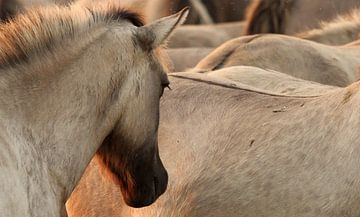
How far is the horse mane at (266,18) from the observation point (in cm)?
831

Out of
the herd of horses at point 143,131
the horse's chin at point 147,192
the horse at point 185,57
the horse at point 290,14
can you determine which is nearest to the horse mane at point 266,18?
the horse at point 290,14

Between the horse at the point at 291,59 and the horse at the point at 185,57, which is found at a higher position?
the horse at the point at 291,59

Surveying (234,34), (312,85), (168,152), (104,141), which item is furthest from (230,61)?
(234,34)

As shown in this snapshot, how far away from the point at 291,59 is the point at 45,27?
293cm

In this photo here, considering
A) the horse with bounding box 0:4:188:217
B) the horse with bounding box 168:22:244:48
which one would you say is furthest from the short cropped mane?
the horse with bounding box 168:22:244:48

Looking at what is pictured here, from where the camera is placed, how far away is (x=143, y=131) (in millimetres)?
3814

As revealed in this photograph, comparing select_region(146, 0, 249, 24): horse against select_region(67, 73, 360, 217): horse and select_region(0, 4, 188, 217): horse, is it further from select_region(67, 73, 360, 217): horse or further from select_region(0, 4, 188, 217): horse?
select_region(0, 4, 188, 217): horse

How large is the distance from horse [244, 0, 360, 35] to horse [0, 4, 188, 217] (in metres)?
4.49

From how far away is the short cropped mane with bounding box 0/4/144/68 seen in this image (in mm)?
3557

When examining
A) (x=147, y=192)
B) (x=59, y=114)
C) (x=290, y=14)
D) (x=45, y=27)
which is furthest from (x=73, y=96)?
(x=290, y=14)

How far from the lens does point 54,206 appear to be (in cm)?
354

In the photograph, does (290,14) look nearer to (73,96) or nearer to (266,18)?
(266,18)

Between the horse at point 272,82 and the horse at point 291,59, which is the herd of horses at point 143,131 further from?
the horse at point 291,59

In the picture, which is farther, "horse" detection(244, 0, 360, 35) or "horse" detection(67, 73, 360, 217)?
"horse" detection(244, 0, 360, 35)
